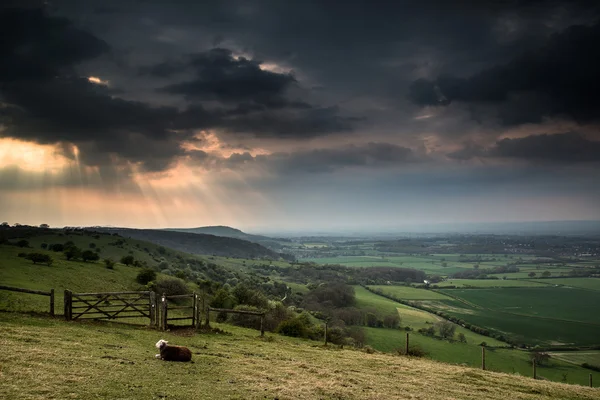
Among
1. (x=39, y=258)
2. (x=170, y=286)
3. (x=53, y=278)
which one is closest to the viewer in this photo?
(x=53, y=278)

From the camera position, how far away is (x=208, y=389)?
14.3 m

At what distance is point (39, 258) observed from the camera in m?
47.8

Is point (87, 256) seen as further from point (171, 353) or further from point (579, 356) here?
point (579, 356)

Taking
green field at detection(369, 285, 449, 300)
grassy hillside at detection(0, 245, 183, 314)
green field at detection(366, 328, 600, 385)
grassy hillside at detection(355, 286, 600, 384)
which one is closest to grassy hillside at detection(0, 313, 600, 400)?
grassy hillside at detection(0, 245, 183, 314)

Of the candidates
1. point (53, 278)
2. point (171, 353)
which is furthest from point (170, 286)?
point (171, 353)

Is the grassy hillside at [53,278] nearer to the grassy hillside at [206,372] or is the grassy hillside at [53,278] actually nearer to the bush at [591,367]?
the grassy hillside at [206,372]

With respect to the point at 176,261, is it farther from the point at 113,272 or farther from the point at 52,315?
the point at 52,315

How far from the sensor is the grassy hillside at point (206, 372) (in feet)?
43.2

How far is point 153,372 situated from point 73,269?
41.0 meters

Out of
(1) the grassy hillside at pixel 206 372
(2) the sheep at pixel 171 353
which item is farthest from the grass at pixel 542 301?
(2) the sheep at pixel 171 353

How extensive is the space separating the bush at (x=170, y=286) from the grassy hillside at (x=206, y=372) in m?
29.7

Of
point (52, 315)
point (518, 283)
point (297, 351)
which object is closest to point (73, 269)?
point (52, 315)

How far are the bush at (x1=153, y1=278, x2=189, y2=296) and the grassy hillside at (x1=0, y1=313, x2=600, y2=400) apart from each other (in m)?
29.7

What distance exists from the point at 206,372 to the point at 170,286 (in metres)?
41.5
